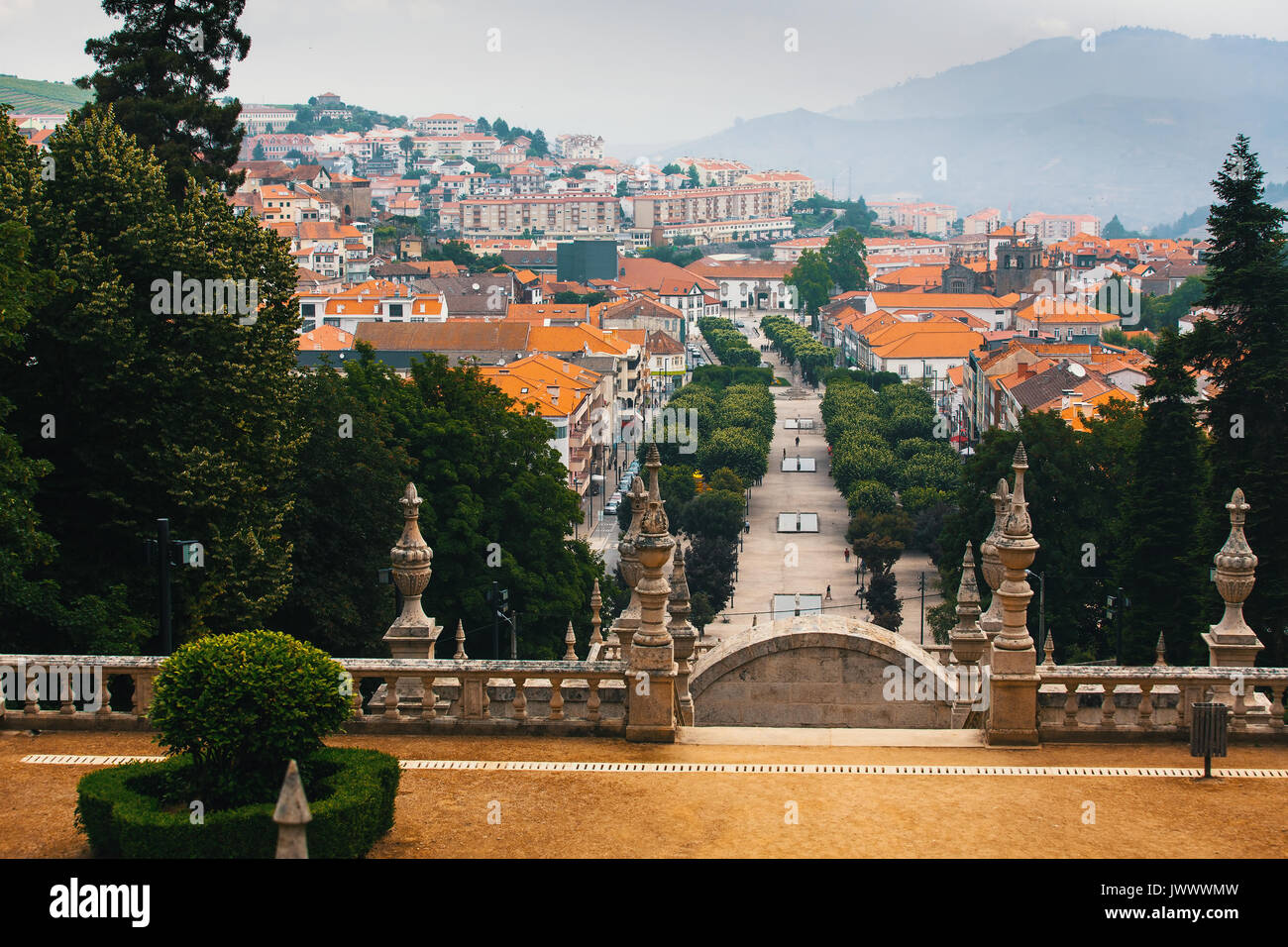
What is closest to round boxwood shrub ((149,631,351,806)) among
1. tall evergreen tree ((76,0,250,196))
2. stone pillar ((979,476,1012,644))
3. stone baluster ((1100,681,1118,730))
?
stone baluster ((1100,681,1118,730))

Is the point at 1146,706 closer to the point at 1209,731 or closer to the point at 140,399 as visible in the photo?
the point at 1209,731

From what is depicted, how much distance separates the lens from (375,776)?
1642 cm

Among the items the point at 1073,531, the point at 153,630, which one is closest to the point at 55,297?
the point at 153,630

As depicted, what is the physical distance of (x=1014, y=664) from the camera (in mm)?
20297

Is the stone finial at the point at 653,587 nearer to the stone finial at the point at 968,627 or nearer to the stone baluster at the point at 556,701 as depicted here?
the stone baluster at the point at 556,701

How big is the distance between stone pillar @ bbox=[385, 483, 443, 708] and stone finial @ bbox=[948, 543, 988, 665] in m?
9.00

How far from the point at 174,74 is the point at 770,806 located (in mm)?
38888

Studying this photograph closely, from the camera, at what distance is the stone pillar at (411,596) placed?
22000mm

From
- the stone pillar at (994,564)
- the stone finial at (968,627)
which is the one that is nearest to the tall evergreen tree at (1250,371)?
the stone finial at (968,627)

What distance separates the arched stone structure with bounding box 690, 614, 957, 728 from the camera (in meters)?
25.5

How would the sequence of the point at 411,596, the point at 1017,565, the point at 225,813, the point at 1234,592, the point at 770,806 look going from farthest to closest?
1. the point at 411,596
2. the point at 1234,592
3. the point at 1017,565
4. the point at 770,806
5. the point at 225,813
